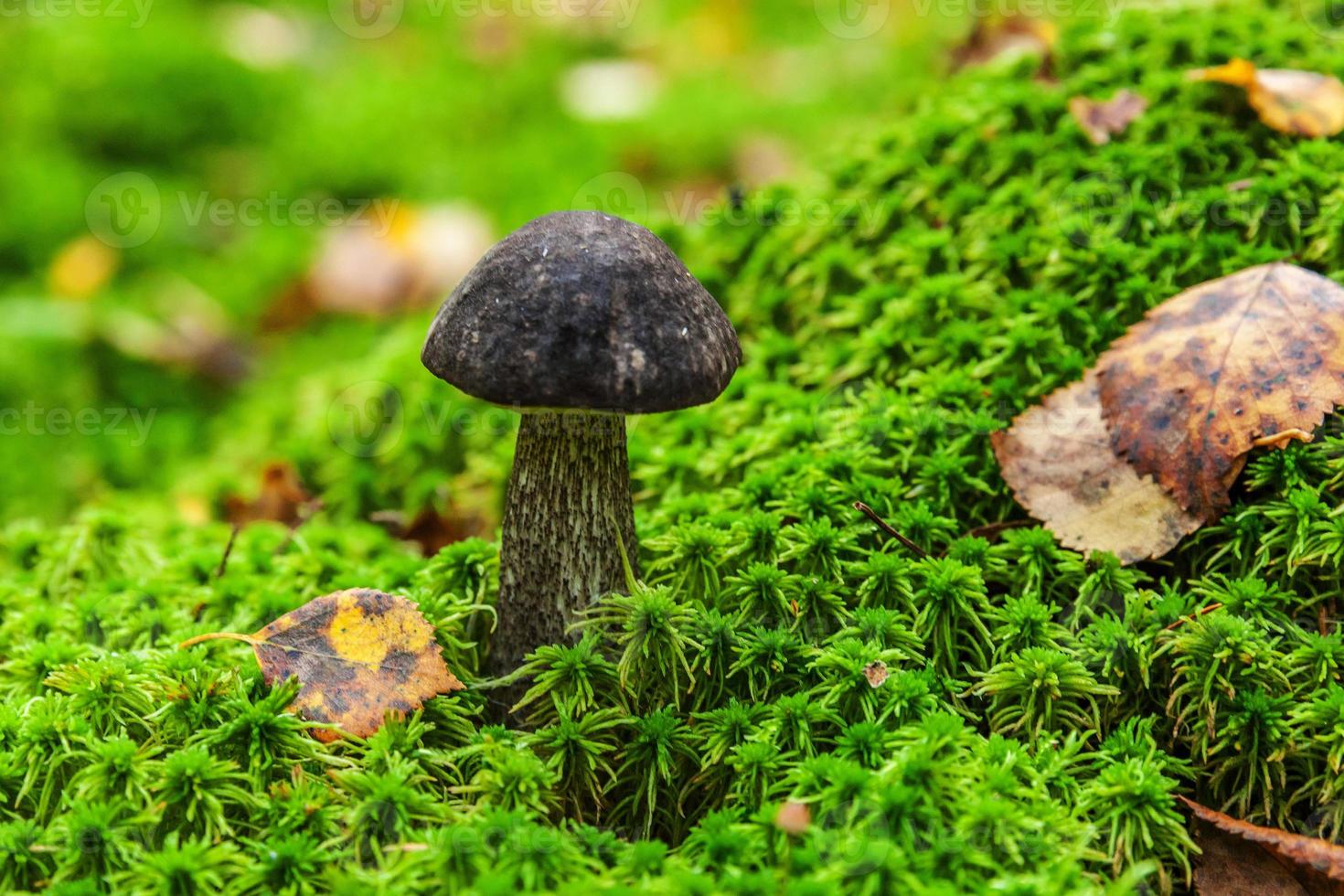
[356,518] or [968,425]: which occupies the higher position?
[968,425]

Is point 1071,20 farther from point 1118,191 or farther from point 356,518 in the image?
point 356,518

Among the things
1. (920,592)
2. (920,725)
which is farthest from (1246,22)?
(920,725)

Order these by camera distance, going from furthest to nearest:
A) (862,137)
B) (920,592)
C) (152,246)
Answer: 1. (152,246)
2. (862,137)
3. (920,592)
